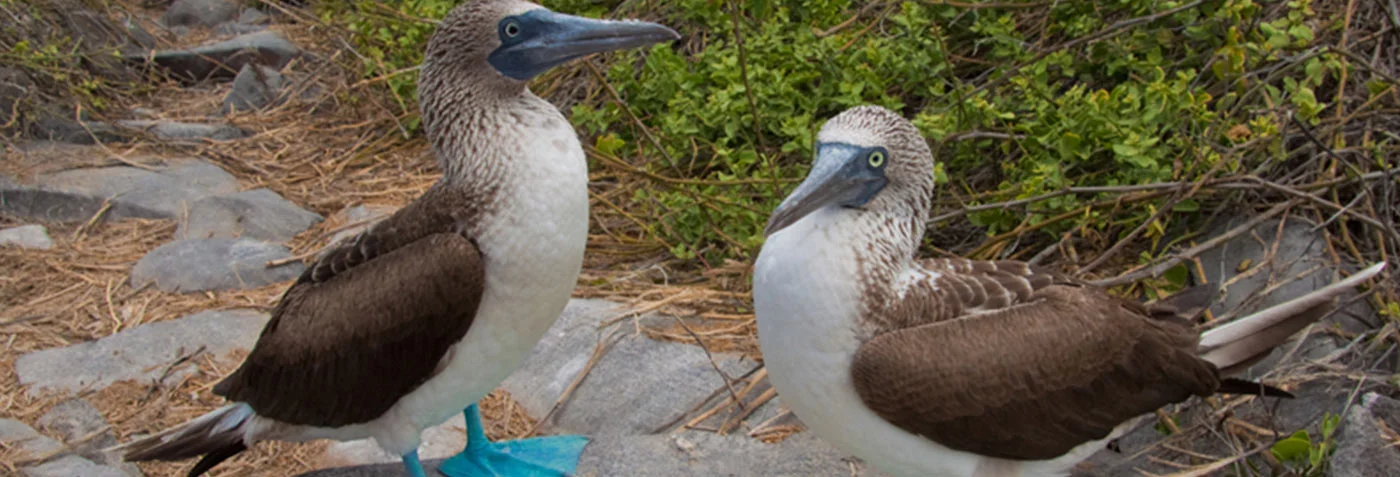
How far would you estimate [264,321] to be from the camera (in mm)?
4402

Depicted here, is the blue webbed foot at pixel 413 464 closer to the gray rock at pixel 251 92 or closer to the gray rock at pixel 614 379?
the gray rock at pixel 614 379

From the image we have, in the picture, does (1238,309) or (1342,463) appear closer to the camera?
(1342,463)

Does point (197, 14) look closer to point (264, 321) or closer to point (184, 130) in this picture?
point (184, 130)

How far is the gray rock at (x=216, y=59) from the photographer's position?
753cm

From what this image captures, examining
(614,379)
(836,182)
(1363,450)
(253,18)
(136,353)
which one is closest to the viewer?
(836,182)

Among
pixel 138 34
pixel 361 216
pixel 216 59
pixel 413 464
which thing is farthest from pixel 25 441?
pixel 138 34

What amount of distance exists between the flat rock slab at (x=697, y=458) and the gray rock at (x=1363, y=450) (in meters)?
1.18

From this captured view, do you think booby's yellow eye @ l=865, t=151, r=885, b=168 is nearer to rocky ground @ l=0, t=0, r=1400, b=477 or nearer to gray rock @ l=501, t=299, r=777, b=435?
rocky ground @ l=0, t=0, r=1400, b=477

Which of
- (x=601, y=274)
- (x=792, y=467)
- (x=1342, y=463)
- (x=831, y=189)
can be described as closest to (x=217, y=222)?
(x=601, y=274)

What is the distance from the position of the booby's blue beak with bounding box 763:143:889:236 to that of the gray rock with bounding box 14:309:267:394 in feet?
8.04

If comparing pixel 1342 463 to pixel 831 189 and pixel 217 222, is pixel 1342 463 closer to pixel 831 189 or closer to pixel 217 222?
pixel 831 189

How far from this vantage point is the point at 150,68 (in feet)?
24.2

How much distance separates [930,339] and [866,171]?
0.41 m

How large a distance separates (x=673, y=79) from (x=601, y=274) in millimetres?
944
